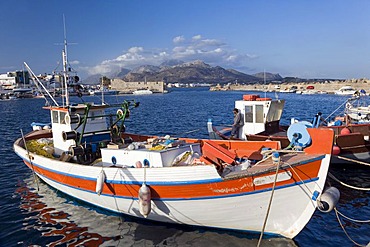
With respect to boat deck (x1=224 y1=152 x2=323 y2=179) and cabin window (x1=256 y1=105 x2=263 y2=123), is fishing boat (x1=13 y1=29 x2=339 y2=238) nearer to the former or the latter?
boat deck (x1=224 y1=152 x2=323 y2=179)

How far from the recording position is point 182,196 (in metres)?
8.33

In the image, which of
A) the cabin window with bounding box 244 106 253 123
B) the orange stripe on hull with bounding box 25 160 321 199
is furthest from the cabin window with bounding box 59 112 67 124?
the cabin window with bounding box 244 106 253 123

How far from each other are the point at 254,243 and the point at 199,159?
2.67 metres

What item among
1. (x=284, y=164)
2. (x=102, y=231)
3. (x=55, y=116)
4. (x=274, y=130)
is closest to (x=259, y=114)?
(x=274, y=130)

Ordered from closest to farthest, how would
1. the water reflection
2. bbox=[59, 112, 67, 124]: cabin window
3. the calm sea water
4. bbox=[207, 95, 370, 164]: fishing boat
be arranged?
the water reflection, the calm sea water, bbox=[59, 112, 67, 124]: cabin window, bbox=[207, 95, 370, 164]: fishing boat

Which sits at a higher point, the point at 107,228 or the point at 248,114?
the point at 248,114

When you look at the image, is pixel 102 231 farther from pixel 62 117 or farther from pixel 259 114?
pixel 259 114

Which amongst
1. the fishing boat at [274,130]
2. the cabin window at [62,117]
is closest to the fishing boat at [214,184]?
the cabin window at [62,117]

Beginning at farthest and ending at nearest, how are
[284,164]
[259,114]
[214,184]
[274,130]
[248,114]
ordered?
1. [274,130]
2. [248,114]
3. [259,114]
4. [214,184]
5. [284,164]

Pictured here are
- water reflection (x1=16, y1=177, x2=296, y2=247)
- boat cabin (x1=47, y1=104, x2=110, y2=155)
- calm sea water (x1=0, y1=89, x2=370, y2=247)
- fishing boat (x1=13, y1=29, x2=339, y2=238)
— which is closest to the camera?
fishing boat (x1=13, y1=29, x2=339, y2=238)

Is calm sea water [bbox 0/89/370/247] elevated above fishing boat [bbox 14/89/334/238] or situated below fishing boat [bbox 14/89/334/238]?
below

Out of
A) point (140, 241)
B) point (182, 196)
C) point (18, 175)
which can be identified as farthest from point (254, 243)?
point (18, 175)

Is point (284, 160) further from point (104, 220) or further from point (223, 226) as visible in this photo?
point (104, 220)

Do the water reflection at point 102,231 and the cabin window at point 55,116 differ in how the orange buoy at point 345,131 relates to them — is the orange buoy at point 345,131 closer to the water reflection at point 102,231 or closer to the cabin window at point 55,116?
the water reflection at point 102,231
